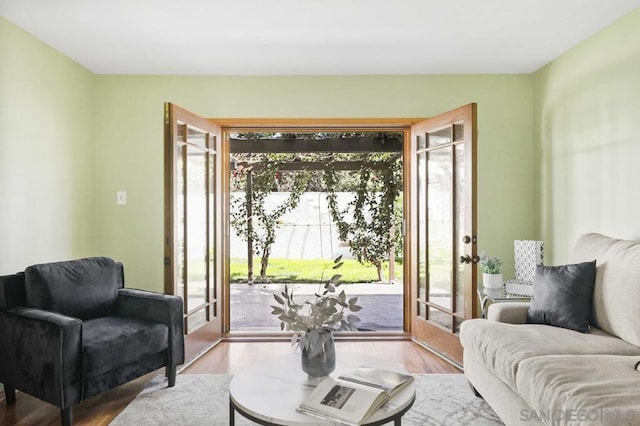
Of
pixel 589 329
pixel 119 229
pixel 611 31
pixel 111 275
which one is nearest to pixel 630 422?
pixel 589 329

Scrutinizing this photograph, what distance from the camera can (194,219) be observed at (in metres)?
3.62

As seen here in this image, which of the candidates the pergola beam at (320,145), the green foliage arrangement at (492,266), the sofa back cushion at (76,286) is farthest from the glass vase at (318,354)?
the pergola beam at (320,145)

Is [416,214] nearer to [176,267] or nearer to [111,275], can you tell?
[176,267]

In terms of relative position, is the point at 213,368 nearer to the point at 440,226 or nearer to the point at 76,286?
the point at 76,286

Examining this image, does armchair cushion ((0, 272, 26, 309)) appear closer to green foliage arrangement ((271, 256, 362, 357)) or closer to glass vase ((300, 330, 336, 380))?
green foliage arrangement ((271, 256, 362, 357))

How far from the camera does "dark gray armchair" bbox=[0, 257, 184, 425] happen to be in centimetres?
234

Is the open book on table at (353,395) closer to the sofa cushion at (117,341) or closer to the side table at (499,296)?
the sofa cushion at (117,341)

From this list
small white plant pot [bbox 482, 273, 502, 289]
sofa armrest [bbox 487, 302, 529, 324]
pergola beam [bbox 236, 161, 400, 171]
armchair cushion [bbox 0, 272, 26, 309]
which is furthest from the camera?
pergola beam [bbox 236, 161, 400, 171]

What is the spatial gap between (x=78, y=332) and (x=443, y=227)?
273 cm

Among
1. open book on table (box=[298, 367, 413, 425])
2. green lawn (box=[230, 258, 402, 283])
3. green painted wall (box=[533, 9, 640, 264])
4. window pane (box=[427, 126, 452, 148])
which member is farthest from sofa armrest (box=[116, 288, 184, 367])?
green lawn (box=[230, 258, 402, 283])

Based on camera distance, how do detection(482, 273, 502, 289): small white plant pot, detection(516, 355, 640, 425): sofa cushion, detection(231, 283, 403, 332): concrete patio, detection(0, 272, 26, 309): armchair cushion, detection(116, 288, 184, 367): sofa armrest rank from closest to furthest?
detection(516, 355, 640, 425): sofa cushion
detection(0, 272, 26, 309): armchair cushion
detection(116, 288, 184, 367): sofa armrest
detection(482, 273, 502, 289): small white plant pot
detection(231, 283, 403, 332): concrete patio

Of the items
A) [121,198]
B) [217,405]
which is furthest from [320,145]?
[217,405]

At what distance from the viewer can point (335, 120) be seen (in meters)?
3.99

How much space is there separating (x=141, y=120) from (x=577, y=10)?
3506mm
